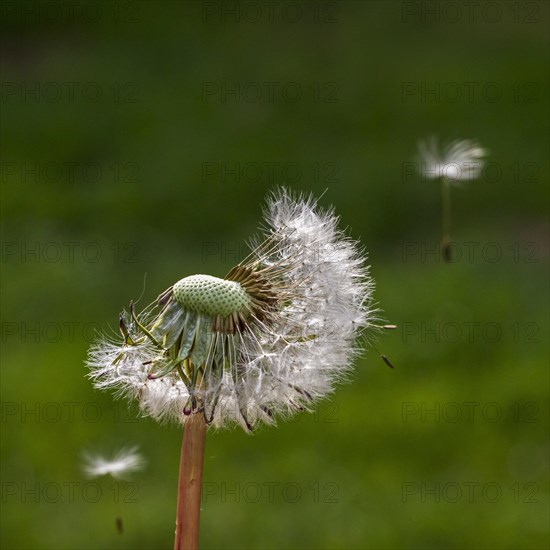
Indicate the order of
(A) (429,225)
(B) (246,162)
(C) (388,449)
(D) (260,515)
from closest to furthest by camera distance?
(D) (260,515) < (C) (388,449) < (A) (429,225) < (B) (246,162)

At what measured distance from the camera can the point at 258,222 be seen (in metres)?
4.28

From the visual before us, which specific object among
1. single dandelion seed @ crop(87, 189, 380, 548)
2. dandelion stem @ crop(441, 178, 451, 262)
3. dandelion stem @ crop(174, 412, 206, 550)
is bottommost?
dandelion stem @ crop(174, 412, 206, 550)

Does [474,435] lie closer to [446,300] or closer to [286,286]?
[446,300]

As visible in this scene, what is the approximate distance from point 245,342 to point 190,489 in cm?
27

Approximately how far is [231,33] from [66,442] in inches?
237

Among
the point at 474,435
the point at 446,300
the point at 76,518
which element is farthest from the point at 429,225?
the point at 76,518

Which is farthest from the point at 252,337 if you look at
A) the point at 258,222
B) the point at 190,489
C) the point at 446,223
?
the point at 446,223

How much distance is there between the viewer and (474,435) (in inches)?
192

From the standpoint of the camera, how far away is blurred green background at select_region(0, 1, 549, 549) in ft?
14.6

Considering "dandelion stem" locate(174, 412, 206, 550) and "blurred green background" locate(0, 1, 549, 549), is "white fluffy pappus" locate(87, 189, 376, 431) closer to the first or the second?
"dandelion stem" locate(174, 412, 206, 550)

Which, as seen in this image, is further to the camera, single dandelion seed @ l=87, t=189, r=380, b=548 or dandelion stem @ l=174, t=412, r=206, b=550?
single dandelion seed @ l=87, t=189, r=380, b=548

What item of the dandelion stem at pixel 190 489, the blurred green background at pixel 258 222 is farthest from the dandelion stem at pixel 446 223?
the dandelion stem at pixel 190 489

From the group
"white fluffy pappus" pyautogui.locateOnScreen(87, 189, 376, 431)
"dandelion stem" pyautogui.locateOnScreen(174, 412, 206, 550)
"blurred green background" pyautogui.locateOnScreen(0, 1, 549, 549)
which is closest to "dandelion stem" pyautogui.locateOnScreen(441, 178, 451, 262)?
"white fluffy pappus" pyautogui.locateOnScreen(87, 189, 376, 431)

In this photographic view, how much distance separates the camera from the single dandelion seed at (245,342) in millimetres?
1383
